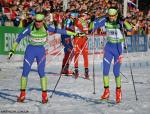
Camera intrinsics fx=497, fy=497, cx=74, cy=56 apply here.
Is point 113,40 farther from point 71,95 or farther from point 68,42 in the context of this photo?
point 68,42

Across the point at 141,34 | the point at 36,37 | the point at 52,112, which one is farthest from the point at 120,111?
the point at 141,34

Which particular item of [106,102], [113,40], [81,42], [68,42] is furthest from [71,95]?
[68,42]

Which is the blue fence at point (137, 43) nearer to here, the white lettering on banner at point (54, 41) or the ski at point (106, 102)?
the white lettering on banner at point (54, 41)

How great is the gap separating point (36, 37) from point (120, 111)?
2.68 m

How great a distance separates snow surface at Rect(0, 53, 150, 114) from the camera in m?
11.4

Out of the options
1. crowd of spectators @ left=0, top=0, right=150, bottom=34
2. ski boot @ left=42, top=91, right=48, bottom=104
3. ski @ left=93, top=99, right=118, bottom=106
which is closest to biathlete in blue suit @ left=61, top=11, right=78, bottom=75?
crowd of spectators @ left=0, top=0, right=150, bottom=34

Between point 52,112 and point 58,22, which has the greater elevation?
point 58,22

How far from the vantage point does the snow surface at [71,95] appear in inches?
449

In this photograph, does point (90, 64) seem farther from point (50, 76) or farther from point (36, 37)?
point (36, 37)

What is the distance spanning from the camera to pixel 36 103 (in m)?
12.3

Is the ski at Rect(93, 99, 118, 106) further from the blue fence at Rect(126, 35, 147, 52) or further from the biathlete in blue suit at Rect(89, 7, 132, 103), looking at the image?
the blue fence at Rect(126, 35, 147, 52)

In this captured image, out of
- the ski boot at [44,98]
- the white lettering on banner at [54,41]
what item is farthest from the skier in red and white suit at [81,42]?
the ski boot at [44,98]

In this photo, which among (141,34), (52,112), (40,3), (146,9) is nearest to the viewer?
(52,112)

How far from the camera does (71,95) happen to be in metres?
14.0
